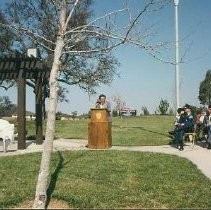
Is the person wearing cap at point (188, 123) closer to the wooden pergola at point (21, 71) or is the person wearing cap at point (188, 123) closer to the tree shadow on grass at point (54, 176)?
the tree shadow on grass at point (54, 176)

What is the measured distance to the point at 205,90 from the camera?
102 metres

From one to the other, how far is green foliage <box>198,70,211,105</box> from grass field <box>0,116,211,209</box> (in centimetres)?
8880

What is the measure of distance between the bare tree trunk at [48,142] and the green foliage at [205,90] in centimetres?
9324

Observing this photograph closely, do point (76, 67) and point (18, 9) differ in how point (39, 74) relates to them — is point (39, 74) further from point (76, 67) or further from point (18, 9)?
point (76, 67)

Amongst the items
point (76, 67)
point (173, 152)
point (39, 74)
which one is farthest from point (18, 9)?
point (173, 152)

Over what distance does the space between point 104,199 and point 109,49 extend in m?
2.55

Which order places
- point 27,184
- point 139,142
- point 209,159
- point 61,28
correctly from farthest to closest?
1. point 139,142
2. point 209,159
3. point 27,184
4. point 61,28

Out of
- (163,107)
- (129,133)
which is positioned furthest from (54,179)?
(163,107)

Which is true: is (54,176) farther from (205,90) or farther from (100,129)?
(205,90)

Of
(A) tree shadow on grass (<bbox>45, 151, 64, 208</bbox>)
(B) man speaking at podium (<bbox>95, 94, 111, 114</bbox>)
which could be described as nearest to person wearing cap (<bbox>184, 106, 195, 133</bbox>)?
(B) man speaking at podium (<bbox>95, 94, 111, 114</bbox>)

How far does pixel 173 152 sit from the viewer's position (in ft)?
48.8

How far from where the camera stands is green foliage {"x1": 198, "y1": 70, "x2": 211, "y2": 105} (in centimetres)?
10038

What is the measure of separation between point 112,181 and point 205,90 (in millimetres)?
94588

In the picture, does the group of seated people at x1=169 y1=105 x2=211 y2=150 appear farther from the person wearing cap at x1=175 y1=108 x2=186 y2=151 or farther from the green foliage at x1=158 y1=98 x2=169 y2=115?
the green foliage at x1=158 y1=98 x2=169 y2=115
